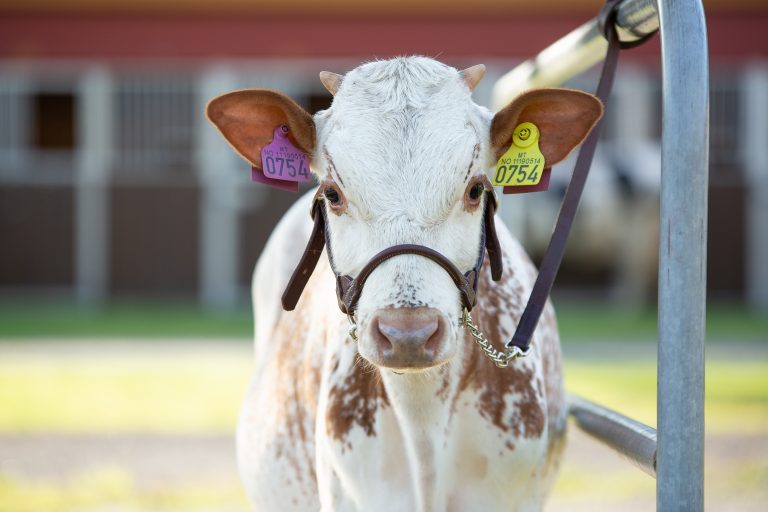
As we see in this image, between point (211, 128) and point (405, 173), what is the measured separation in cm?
1155

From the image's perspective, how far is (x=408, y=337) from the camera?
5.98 feet

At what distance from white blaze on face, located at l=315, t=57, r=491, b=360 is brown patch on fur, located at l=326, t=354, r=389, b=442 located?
0.27 meters

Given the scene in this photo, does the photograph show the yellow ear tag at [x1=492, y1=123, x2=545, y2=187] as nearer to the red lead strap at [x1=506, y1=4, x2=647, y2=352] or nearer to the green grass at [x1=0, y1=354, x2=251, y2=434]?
the red lead strap at [x1=506, y1=4, x2=647, y2=352]

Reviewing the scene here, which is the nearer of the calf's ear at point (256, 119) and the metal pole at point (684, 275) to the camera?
the metal pole at point (684, 275)

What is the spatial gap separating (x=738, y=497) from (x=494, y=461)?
2.37 metres

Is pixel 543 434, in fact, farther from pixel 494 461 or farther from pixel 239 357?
pixel 239 357

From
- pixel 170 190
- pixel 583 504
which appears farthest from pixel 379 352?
pixel 170 190

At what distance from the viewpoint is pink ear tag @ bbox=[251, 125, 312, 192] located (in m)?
2.29

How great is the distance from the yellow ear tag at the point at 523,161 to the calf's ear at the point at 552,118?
20 millimetres

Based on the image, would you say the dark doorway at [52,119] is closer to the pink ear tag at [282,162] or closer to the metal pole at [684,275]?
the pink ear tag at [282,162]

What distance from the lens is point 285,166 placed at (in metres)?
2.30

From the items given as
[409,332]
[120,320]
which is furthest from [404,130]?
[120,320]

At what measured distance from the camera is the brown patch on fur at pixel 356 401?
7.14 ft

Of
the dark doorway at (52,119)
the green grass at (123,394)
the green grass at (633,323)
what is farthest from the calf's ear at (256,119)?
the dark doorway at (52,119)
